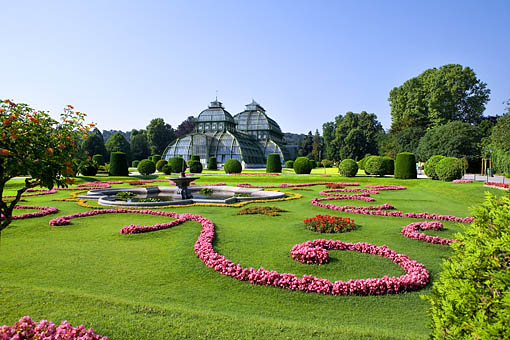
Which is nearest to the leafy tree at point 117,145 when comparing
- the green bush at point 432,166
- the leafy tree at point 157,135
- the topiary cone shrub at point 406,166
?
the leafy tree at point 157,135

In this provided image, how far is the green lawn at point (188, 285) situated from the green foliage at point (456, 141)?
37071 mm

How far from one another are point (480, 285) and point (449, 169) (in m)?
24.2

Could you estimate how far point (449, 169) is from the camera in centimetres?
2236

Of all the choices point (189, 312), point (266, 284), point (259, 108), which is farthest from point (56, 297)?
point (259, 108)

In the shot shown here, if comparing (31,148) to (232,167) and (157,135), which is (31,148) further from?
(157,135)

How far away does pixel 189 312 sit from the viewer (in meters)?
3.69

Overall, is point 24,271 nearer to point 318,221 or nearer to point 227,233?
point 227,233

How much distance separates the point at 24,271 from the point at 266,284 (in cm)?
406

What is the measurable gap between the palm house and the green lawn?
47408 mm

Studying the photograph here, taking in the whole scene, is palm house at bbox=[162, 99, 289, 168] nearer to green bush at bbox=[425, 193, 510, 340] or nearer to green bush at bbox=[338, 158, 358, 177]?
green bush at bbox=[338, 158, 358, 177]

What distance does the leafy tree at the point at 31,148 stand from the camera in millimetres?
2947

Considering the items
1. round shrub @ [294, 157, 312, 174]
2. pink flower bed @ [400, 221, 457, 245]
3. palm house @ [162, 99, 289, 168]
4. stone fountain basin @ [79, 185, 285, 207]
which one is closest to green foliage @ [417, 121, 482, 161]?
round shrub @ [294, 157, 312, 174]

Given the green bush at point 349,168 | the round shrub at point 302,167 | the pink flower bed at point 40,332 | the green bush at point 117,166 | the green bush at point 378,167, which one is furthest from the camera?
the round shrub at point 302,167

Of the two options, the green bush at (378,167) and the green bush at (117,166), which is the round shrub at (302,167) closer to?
the green bush at (378,167)
